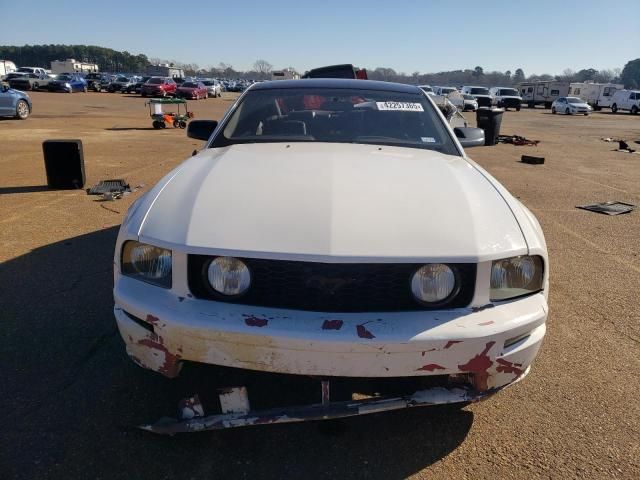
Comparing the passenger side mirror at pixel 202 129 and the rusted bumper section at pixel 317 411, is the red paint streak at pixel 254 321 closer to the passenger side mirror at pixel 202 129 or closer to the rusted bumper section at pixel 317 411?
the rusted bumper section at pixel 317 411

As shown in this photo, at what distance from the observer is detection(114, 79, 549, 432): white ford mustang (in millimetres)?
1885

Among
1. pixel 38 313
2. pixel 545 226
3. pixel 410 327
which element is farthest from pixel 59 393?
pixel 545 226

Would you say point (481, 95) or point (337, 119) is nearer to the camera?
point (337, 119)

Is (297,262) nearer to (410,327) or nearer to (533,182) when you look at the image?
(410,327)

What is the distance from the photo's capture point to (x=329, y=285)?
2006 millimetres

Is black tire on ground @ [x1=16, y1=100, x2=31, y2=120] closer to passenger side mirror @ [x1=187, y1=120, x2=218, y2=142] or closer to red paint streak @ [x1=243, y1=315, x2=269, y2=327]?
passenger side mirror @ [x1=187, y1=120, x2=218, y2=142]

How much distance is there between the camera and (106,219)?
5.61m

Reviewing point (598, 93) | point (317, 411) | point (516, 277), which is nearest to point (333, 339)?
point (317, 411)

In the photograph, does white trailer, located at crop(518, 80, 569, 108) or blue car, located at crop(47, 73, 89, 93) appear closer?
blue car, located at crop(47, 73, 89, 93)

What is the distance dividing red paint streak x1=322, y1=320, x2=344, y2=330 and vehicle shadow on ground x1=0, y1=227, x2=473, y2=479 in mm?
646

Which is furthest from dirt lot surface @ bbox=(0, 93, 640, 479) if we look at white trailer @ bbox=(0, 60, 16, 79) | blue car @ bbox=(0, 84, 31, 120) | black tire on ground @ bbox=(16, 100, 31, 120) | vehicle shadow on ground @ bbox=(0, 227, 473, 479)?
white trailer @ bbox=(0, 60, 16, 79)

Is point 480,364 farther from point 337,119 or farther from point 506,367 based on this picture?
point 337,119

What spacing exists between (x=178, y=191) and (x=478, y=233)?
4.69 ft

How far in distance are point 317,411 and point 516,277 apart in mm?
1031
